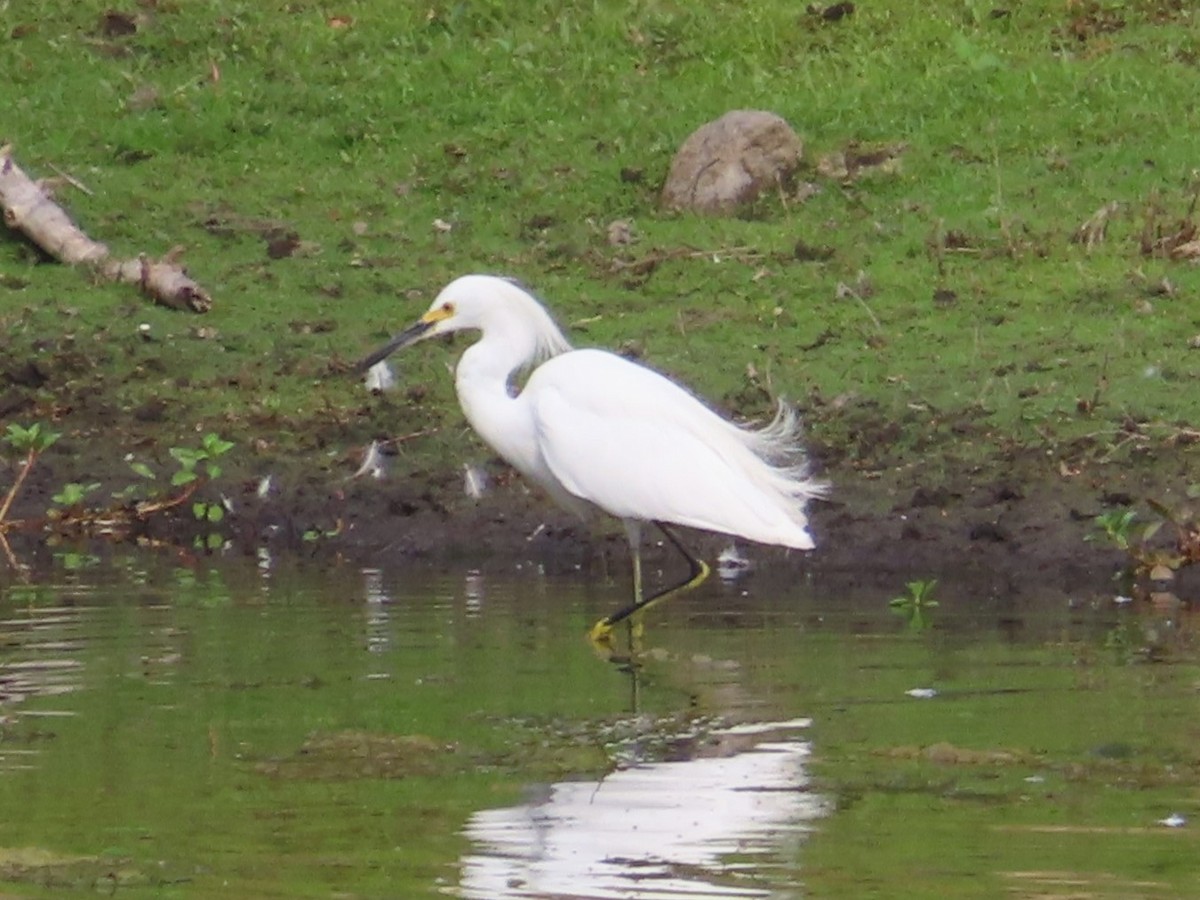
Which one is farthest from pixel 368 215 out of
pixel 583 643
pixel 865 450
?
pixel 583 643

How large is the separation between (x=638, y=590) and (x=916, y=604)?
962mm

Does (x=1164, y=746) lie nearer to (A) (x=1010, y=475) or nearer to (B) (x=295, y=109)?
(A) (x=1010, y=475)

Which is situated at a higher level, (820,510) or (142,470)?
(142,470)

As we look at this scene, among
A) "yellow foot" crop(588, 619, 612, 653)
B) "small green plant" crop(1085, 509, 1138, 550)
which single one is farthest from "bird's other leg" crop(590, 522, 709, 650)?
"small green plant" crop(1085, 509, 1138, 550)

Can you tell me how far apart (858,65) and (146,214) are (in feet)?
13.7

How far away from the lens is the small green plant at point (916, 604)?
8641mm

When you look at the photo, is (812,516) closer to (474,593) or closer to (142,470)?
(474,593)

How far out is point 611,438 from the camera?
894cm

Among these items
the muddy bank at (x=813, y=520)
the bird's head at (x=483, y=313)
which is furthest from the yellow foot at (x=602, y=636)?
the muddy bank at (x=813, y=520)

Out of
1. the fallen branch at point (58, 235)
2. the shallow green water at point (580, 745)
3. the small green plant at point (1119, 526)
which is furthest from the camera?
the fallen branch at point (58, 235)

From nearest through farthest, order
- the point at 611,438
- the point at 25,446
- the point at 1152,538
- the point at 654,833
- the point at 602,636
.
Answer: the point at 654,833 < the point at 602,636 < the point at 611,438 < the point at 1152,538 < the point at 25,446

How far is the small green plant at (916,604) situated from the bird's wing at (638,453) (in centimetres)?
45

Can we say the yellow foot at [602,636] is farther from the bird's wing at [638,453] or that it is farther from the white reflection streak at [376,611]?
the white reflection streak at [376,611]

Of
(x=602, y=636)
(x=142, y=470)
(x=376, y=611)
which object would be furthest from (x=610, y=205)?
(x=602, y=636)
